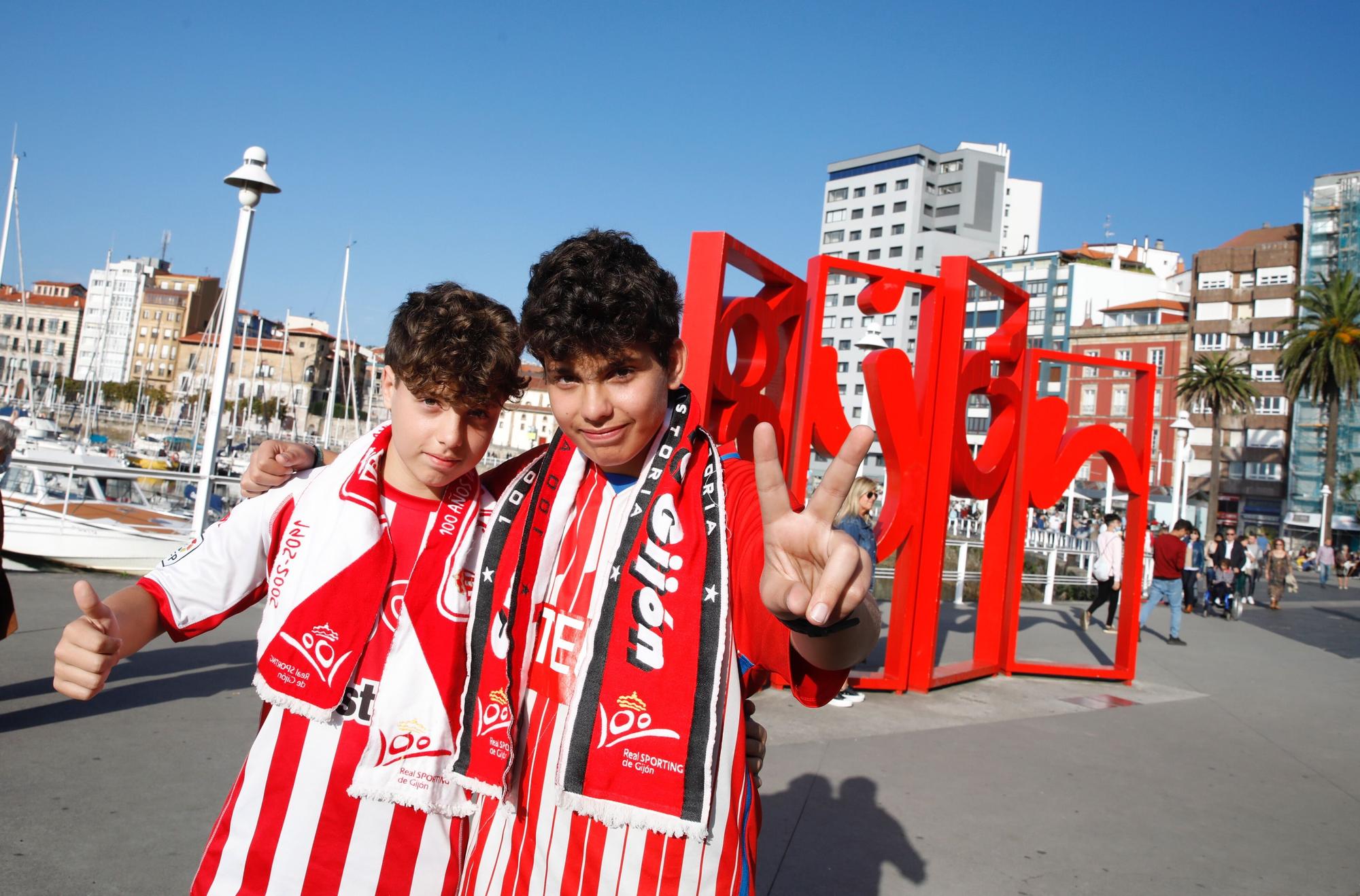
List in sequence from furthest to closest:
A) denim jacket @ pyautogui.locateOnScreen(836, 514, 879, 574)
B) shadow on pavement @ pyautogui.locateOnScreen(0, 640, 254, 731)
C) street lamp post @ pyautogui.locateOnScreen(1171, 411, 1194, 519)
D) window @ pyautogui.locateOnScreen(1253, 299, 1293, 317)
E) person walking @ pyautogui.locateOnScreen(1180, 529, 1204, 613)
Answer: window @ pyautogui.locateOnScreen(1253, 299, 1293, 317)
street lamp post @ pyautogui.locateOnScreen(1171, 411, 1194, 519)
person walking @ pyautogui.locateOnScreen(1180, 529, 1204, 613)
denim jacket @ pyautogui.locateOnScreen(836, 514, 879, 574)
shadow on pavement @ pyautogui.locateOnScreen(0, 640, 254, 731)

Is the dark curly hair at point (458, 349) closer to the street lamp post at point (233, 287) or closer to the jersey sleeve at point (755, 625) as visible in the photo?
the jersey sleeve at point (755, 625)

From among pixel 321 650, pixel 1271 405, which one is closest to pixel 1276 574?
pixel 321 650

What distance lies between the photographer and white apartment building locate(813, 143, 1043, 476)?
79812 mm

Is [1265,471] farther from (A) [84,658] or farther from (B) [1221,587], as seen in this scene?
(A) [84,658]

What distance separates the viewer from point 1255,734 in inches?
294

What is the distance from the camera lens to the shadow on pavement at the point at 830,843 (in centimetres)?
384

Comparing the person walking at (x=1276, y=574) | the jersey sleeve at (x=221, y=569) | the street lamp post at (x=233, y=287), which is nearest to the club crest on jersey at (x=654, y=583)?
the jersey sleeve at (x=221, y=569)

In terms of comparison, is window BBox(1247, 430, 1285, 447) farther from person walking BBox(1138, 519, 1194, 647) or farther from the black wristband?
the black wristband

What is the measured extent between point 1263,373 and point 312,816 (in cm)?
6670

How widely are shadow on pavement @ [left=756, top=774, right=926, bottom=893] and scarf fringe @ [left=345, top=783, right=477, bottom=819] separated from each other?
2.45 m

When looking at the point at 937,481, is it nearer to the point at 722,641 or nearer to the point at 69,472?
the point at 722,641

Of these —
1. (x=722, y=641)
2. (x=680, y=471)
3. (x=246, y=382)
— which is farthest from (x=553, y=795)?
(x=246, y=382)

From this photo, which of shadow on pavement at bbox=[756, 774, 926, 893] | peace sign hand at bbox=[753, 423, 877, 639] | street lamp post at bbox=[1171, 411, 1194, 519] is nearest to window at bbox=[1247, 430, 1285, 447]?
street lamp post at bbox=[1171, 411, 1194, 519]

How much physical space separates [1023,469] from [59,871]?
7553mm
